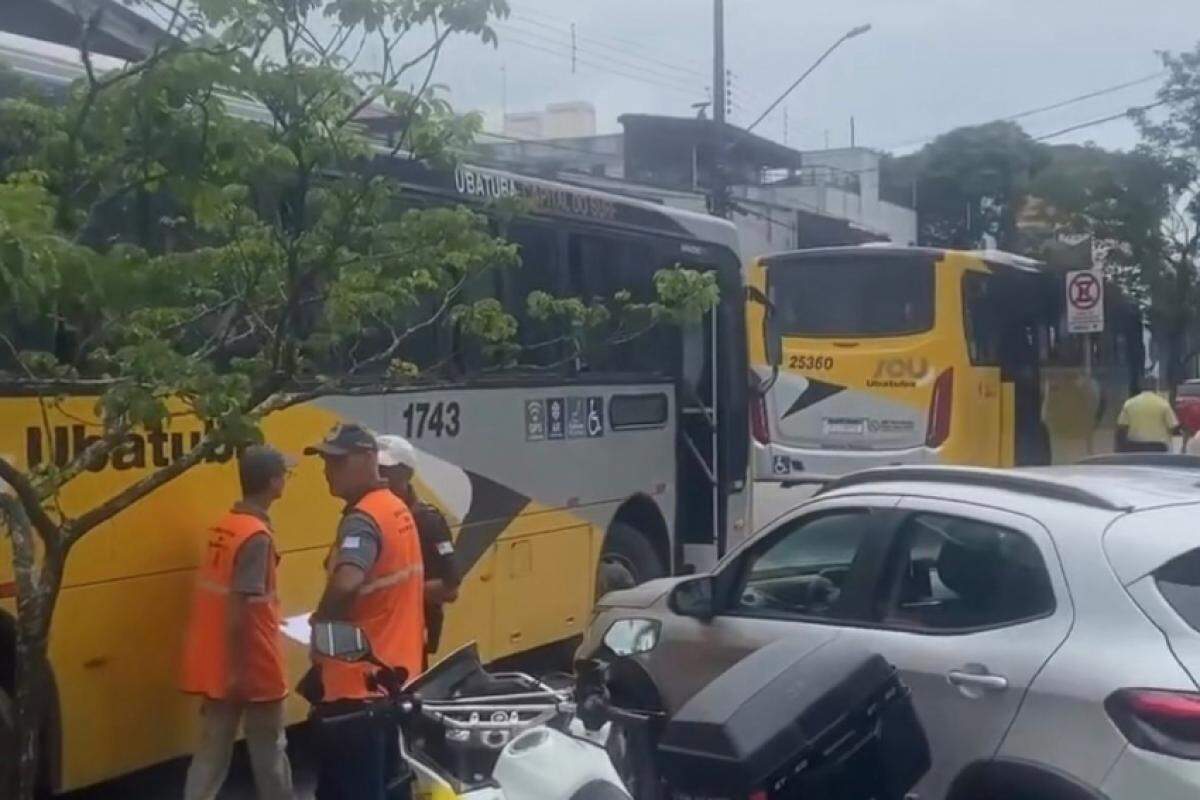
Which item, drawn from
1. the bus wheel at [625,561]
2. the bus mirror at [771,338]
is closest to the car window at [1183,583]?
the bus wheel at [625,561]

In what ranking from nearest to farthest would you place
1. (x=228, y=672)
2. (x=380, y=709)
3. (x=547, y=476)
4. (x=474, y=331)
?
(x=380, y=709) < (x=228, y=672) < (x=474, y=331) < (x=547, y=476)

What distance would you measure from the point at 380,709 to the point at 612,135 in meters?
48.3

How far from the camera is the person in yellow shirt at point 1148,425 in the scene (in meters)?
17.3

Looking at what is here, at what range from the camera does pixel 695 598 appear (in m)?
7.07

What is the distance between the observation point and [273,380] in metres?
5.86

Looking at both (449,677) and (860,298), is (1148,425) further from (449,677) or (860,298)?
(449,677)

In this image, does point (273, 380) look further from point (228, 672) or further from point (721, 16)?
point (721, 16)

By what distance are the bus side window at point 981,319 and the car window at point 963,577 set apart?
13.5m

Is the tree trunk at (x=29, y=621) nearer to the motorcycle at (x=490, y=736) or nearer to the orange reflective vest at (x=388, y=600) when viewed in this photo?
the orange reflective vest at (x=388, y=600)

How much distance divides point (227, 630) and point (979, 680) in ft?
9.39

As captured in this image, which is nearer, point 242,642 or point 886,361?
point 242,642

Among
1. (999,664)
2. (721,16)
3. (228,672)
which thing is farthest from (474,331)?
(721,16)

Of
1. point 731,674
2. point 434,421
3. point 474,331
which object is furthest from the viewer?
point 434,421

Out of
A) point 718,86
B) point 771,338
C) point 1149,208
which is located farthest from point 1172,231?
point 771,338
